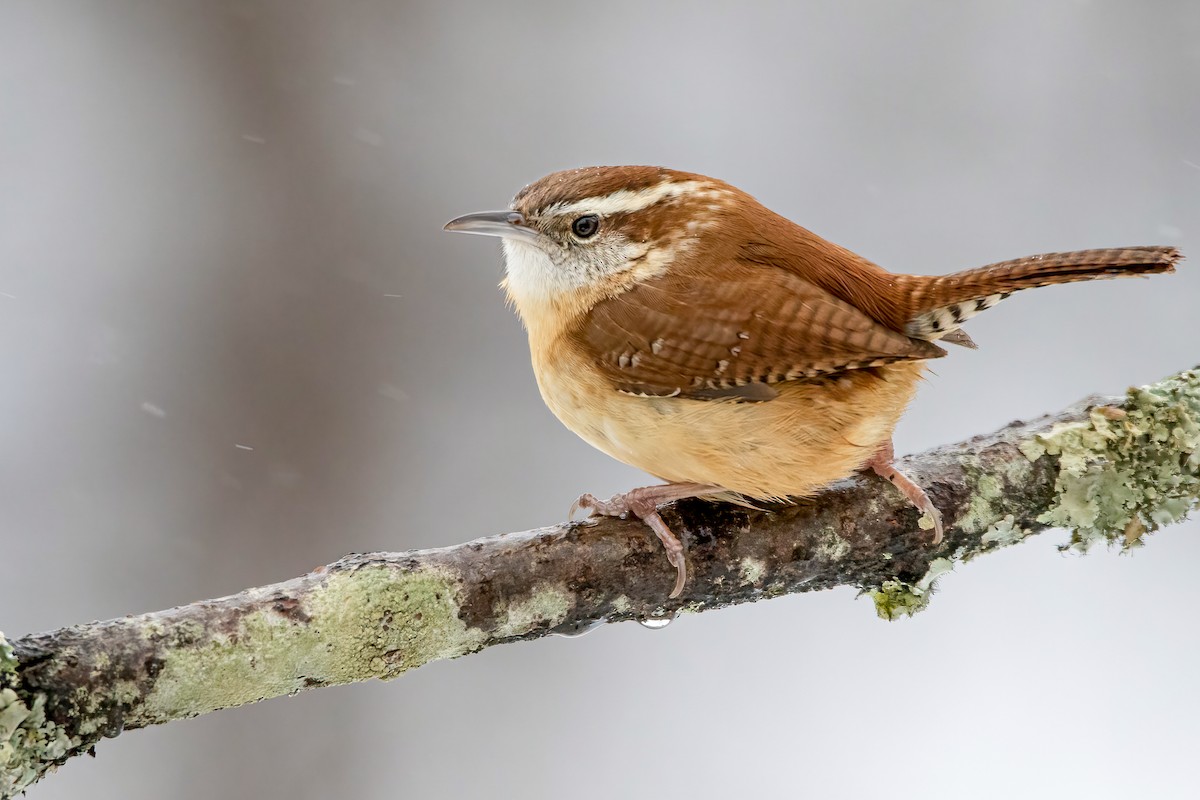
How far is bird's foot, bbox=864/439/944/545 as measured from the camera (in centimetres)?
273

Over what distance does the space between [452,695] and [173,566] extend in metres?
1.53

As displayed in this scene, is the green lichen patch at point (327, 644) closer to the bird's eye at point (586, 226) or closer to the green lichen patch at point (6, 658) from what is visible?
the green lichen patch at point (6, 658)

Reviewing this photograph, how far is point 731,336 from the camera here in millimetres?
2641

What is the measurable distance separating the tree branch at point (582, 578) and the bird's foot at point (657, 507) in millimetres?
31

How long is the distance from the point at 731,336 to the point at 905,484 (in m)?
0.62

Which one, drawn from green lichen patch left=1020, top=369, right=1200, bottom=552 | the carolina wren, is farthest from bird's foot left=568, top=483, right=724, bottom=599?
green lichen patch left=1020, top=369, right=1200, bottom=552

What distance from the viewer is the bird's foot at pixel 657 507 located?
2.51 metres

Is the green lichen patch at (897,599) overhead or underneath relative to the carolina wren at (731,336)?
underneath

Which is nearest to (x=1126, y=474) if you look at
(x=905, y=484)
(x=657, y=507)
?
(x=905, y=484)

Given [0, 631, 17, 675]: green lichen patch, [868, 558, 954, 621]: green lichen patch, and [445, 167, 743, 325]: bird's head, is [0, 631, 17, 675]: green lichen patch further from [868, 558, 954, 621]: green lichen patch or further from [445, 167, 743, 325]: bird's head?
[868, 558, 954, 621]: green lichen patch

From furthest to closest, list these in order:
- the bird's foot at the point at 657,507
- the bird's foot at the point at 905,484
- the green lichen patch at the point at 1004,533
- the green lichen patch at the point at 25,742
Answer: the green lichen patch at the point at 1004,533 < the bird's foot at the point at 905,484 < the bird's foot at the point at 657,507 < the green lichen patch at the point at 25,742

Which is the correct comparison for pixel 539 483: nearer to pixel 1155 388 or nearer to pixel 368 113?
pixel 368 113

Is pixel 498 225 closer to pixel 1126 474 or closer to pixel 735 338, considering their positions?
pixel 735 338

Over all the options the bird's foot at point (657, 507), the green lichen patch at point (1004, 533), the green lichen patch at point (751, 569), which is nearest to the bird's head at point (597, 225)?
the bird's foot at point (657, 507)
